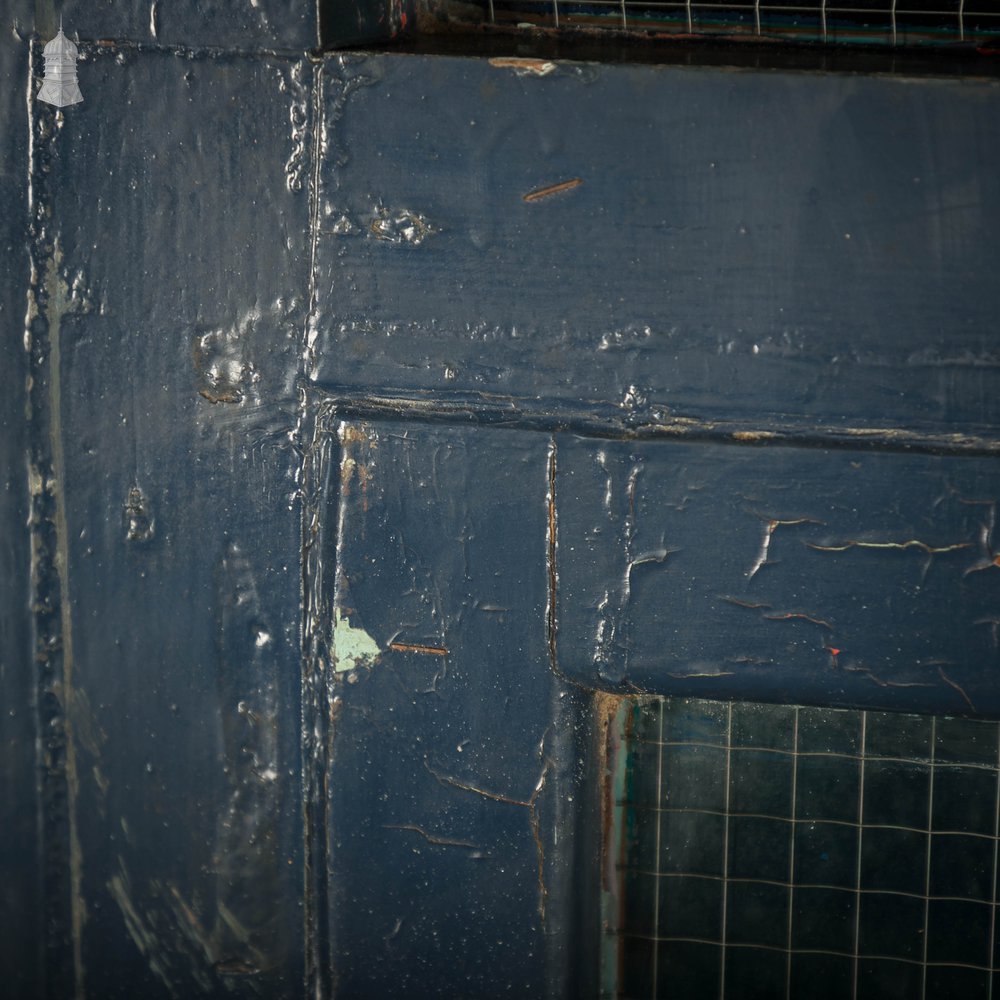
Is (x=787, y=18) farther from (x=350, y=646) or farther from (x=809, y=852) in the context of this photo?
(x=809, y=852)

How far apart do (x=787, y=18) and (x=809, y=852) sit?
4.79 feet

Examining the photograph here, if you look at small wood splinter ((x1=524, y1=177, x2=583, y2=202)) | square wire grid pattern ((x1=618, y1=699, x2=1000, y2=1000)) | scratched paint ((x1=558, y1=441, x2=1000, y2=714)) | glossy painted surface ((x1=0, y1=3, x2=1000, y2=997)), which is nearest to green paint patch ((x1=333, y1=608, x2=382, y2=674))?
glossy painted surface ((x1=0, y1=3, x2=1000, y2=997))

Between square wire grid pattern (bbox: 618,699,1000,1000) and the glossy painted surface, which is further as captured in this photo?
square wire grid pattern (bbox: 618,699,1000,1000)

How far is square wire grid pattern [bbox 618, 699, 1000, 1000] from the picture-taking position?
1.63m

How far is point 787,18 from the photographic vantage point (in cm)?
158

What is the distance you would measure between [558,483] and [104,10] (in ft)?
3.55

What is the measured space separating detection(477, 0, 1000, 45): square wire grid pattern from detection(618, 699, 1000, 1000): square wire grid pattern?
117 cm

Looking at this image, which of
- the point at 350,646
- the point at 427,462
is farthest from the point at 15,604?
the point at 427,462

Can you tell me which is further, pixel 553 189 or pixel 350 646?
pixel 350 646

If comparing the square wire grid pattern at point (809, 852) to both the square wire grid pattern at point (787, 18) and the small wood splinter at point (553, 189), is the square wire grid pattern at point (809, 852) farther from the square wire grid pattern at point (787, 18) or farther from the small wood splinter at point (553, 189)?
the square wire grid pattern at point (787, 18)

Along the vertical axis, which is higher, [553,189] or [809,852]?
[553,189]

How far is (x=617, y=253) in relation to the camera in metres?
1.49

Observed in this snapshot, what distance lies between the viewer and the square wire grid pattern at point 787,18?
1532 millimetres

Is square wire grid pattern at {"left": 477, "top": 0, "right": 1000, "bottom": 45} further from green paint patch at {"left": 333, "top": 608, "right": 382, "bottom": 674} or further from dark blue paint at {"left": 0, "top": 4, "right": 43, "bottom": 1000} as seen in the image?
green paint patch at {"left": 333, "top": 608, "right": 382, "bottom": 674}
